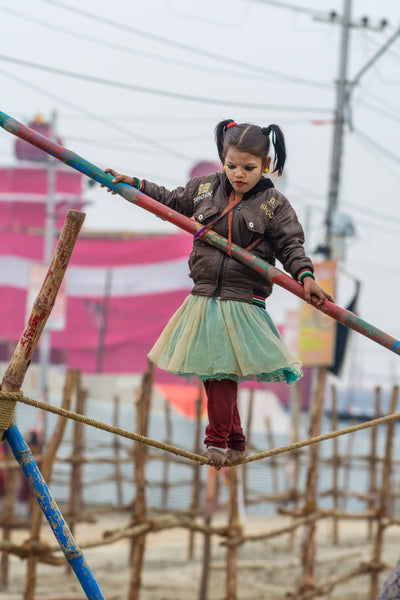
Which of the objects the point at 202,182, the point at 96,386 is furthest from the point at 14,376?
the point at 96,386

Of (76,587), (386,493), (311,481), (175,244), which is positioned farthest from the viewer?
(175,244)

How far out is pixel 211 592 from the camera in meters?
12.9

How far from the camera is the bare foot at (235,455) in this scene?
9.99 ft

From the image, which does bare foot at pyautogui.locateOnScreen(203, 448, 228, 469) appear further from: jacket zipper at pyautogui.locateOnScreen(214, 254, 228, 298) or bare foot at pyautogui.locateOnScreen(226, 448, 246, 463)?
jacket zipper at pyautogui.locateOnScreen(214, 254, 228, 298)

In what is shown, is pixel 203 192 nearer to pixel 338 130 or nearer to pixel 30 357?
pixel 30 357

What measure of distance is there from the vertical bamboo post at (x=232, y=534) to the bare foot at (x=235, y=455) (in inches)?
262

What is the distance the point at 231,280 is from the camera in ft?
9.54

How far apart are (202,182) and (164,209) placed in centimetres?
24

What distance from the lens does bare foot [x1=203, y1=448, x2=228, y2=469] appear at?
9.67 ft

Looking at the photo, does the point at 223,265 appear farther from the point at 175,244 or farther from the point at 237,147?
the point at 175,244

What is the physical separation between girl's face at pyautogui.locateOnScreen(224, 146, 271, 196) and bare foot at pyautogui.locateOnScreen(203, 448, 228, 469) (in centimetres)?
91

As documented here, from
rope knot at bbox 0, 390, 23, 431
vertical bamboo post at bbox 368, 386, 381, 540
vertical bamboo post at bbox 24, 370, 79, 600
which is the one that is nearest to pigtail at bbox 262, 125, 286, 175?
rope knot at bbox 0, 390, 23, 431

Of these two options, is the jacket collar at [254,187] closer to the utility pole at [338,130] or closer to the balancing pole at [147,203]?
the balancing pole at [147,203]

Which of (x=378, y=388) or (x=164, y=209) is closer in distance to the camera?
(x=164, y=209)
